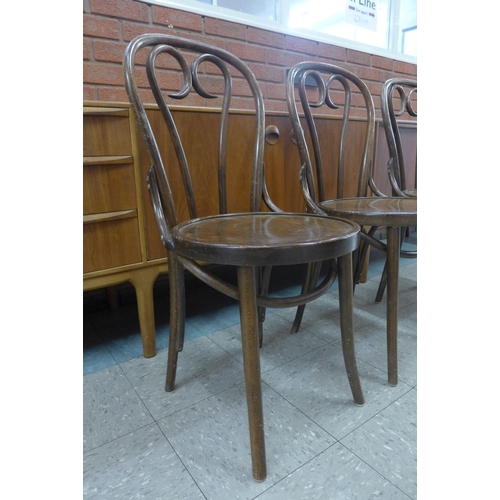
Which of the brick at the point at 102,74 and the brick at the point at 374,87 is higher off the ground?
the brick at the point at 374,87

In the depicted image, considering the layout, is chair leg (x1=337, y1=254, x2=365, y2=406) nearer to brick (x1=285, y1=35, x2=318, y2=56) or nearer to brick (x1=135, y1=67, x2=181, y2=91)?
brick (x1=135, y1=67, x2=181, y2=91)

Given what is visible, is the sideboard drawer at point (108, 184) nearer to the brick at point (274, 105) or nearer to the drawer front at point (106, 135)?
the drawer front at point (106, 135)

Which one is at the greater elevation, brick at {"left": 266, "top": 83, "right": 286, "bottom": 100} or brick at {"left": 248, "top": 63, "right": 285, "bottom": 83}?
brick at {"left": 248, "top": 63, "right": 285, "bottom": 83}

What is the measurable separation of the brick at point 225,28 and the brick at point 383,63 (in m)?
1.16

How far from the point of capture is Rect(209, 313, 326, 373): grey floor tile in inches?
49.6

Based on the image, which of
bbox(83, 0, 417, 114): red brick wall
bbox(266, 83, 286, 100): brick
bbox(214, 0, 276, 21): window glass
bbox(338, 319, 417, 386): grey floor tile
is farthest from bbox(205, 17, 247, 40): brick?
bbox(338, 319, 417, 386): grey floor tile

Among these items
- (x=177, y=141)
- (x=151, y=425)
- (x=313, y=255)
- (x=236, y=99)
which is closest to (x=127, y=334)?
(x=151, y=425)

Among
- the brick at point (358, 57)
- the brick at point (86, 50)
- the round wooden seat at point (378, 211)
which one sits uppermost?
the brick at point (358, 57)

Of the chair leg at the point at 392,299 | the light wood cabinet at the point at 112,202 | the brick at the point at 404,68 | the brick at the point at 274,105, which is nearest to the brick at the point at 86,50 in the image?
the light wood cabinet at the point at 112,202

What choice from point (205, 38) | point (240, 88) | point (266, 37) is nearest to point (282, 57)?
point (266, 37)

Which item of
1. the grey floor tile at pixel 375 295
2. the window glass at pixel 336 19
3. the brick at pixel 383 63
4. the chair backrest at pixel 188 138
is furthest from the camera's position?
the brick at pixel 383 63

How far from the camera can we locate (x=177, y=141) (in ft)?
3.30

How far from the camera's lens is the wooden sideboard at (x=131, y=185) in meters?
1.07
